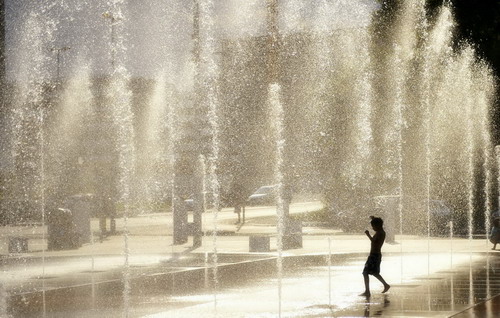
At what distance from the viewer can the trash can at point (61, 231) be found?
28686 mm

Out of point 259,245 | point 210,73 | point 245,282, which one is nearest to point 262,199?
point 210,73

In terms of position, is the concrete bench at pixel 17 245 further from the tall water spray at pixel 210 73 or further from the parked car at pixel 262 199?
the parked car at pixel 262 199

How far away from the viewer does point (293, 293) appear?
16.5m

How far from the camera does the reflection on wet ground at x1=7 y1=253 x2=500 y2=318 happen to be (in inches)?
547

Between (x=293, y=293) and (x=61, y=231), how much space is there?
1413 cm

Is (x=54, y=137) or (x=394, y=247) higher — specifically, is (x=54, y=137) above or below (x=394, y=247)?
above

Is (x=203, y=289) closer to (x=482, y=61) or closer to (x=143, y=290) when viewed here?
(x=143, y=290)

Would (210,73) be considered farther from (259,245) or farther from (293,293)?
(293,293)

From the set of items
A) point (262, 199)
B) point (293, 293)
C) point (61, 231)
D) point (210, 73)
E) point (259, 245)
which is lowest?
point (293, 293)

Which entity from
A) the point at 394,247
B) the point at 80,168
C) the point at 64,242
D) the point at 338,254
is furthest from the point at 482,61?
the point at 80,168

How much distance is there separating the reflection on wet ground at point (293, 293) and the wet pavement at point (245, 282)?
0.6 inches

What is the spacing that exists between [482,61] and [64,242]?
1853cm

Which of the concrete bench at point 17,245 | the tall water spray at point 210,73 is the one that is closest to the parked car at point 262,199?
the tall water spray at point 210,73

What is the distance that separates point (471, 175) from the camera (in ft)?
153
